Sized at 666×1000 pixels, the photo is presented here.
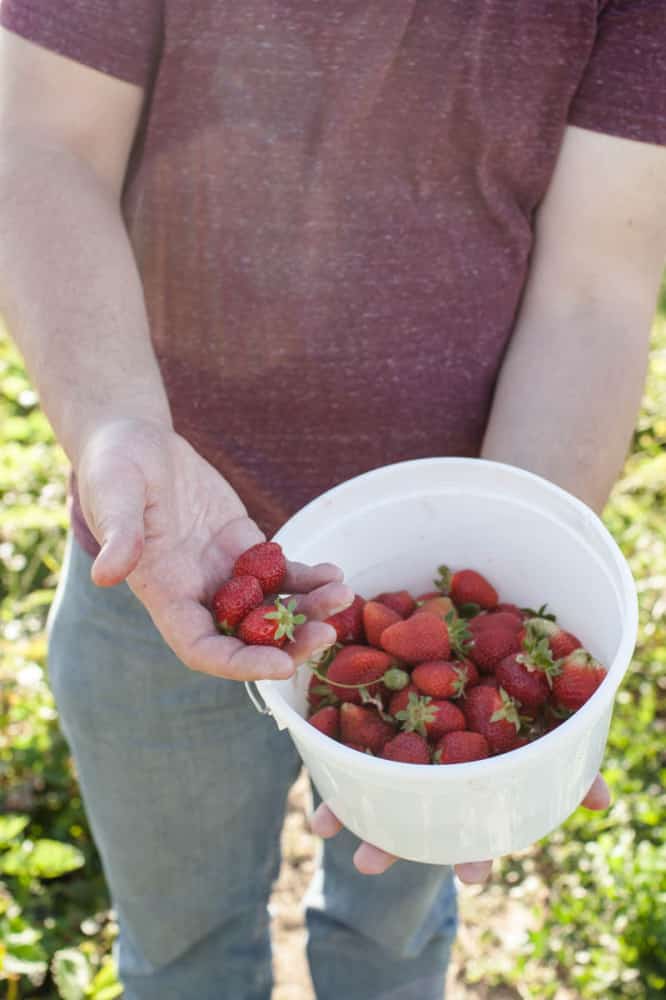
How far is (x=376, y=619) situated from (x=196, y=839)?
0.53 metres

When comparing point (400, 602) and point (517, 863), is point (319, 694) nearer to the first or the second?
point (400, 602)

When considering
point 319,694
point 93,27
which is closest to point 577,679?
point 319,694

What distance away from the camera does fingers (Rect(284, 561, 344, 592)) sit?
3.54ft

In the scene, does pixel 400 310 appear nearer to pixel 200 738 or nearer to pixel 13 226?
pixel 13 226

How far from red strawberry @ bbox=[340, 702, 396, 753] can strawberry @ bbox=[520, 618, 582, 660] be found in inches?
7.4

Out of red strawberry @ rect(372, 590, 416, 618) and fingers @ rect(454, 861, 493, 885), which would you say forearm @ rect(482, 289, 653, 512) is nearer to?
red strawberry @ rect(372, 590, 416, 618)

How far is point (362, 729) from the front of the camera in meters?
1.17

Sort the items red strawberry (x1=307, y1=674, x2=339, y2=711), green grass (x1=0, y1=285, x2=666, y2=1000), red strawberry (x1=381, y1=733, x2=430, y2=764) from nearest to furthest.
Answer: red strawberry (x1=381, y1=733, x2=430, y2=764) → red strawberry (x1=307, y1=674, x2=339, y2=711) → green grass (x1=0, y1=285, x2=666, y2=1000)

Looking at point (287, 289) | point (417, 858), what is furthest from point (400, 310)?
point (417, 858)

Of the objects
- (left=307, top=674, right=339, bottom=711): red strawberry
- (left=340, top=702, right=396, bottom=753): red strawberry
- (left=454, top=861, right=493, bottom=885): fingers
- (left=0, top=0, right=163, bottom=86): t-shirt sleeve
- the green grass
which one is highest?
(left=0, top=0, right=163, bottom=86): t-shirt sleeve

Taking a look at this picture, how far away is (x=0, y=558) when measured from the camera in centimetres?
269

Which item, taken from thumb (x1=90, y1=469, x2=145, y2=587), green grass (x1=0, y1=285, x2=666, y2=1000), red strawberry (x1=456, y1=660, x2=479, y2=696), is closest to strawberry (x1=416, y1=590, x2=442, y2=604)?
red strawberry (x1=456, y1=660, x2=479, y2=696)

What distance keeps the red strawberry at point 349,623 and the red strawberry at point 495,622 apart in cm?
13

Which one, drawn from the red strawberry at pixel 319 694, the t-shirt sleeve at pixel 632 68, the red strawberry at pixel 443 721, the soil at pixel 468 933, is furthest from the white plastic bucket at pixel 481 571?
the soil at pixel 468 933
